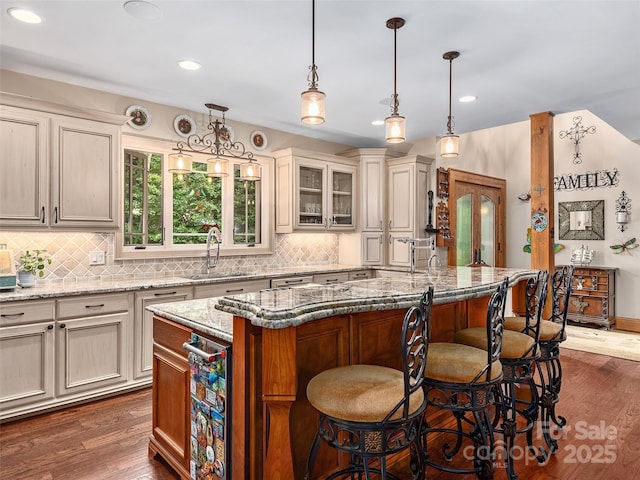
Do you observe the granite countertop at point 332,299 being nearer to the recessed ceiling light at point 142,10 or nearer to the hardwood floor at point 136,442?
the hardwood floor at point 136,442

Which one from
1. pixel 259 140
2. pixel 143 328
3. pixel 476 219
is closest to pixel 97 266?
pixel 143 328

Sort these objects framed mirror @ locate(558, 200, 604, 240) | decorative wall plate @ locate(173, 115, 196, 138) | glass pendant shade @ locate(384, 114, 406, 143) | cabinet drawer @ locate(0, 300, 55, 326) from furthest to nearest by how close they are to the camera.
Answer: framed mirror @ locate(558, 200, 604, 240) → decorative wall plate @ locate(173, 115, 196, 138) → cabinet drawer @ locate(0, 300, 55, 326) → glass pendant shade @ locate(384, 114, 406, 143)

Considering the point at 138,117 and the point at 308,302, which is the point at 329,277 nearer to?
the point at 138,117

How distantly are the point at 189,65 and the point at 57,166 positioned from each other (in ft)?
4.31

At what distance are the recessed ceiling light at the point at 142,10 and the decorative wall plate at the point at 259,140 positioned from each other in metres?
2.36

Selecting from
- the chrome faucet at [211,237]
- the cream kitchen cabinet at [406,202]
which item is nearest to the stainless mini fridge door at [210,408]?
the chrome faucet at [211,237]

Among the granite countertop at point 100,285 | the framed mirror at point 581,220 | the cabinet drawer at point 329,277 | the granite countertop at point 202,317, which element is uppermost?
the framed mirror at point 581,220

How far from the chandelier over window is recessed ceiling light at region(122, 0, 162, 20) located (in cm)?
144

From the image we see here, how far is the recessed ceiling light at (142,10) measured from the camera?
235 cm

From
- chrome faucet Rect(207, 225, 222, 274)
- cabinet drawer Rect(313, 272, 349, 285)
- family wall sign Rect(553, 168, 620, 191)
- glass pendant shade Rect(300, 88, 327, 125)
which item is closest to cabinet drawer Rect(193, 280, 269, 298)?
chrome faucet Rect(207, 225, 222, 274)

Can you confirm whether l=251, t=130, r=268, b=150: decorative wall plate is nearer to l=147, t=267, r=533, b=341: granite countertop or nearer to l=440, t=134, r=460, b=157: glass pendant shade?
l=440, t=134, r=460, b=157: glass pendant shade

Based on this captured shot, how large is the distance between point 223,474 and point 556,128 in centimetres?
707

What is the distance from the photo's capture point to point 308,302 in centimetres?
159

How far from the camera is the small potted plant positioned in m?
3.18
